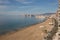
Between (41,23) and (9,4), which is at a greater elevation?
(9,4)

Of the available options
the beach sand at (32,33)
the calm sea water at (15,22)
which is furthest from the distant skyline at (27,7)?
the beach sand at (32,33)

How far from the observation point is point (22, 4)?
6.04ft

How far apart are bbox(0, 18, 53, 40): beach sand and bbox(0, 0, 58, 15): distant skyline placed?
16cm

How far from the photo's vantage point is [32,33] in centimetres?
180

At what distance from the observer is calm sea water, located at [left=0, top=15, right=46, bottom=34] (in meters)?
1.81

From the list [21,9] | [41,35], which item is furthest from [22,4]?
[41,35]

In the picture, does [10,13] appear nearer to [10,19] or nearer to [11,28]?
[10,19]

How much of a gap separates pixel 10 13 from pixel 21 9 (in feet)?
0.47

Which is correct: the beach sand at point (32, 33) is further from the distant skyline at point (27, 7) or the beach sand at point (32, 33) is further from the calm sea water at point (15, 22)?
the distant skyline at point (27, 7)

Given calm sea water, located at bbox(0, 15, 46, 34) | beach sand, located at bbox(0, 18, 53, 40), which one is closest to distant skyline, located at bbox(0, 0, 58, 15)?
calm sea water, located at bbox(0, 15, 46, 34)

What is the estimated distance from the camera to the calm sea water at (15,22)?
1813 millimetres

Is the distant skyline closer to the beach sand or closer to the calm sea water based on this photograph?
the calm sea water

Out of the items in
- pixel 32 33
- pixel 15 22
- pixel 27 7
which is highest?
pixel 27 7

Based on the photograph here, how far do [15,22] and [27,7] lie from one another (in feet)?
0.78
